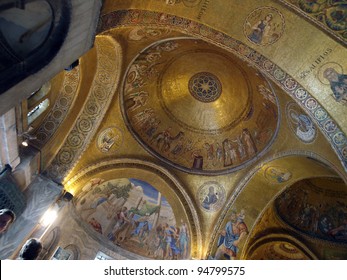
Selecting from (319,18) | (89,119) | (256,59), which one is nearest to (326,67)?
(319,18)

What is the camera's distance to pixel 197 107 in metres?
13.3

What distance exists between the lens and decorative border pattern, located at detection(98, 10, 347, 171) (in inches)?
273

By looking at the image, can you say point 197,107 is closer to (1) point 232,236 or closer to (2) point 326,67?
(1) point 232,236

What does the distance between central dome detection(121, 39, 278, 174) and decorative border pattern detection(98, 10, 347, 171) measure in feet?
8.91

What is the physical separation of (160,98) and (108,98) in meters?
2.73

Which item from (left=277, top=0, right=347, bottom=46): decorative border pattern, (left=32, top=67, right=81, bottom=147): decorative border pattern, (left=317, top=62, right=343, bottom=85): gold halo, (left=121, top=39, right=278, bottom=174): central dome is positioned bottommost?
(left=32, top=67, right=81, bottom=147): decorative border pattern

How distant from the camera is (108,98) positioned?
10977 millimetres

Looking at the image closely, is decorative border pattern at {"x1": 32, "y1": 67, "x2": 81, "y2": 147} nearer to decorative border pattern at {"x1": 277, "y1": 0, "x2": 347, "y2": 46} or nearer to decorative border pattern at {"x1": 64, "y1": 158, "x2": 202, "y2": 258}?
decorative border pattern at {"x1": 64, "y1": 158, "x2": 202, "y2": 258}

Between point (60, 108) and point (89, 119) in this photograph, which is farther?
point (89, 119)

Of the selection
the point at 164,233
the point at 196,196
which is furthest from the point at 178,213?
the point at 164,233

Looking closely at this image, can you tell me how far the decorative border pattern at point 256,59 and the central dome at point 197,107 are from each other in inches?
107

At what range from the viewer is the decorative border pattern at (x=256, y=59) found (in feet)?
22.8

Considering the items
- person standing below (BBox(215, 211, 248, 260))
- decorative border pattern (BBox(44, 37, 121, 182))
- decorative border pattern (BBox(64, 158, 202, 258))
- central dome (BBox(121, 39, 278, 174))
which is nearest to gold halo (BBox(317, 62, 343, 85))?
central dome (BBox(121, 39, 278, 174))

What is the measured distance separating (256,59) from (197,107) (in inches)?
222
